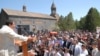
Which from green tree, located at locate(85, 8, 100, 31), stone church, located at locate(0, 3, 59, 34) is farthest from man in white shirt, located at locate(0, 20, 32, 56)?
green tree, located at locate(85, 8, 100, 31)

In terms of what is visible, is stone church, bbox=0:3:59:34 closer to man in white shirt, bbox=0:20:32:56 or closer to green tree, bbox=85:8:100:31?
green tree, bbox=85:8:100:31

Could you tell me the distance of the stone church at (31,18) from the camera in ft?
292

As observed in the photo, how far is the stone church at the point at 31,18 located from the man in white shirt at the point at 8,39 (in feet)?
262

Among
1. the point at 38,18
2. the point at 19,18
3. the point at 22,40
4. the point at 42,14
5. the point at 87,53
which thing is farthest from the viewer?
the point at 42,14

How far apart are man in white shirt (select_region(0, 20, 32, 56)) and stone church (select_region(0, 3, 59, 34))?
3150 inches

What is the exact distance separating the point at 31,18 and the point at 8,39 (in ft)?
306

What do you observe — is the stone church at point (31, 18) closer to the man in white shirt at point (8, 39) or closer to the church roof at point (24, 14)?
the church roof at point (24, 14)

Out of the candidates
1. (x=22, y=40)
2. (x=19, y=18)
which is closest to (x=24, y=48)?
(x=22, y=40)

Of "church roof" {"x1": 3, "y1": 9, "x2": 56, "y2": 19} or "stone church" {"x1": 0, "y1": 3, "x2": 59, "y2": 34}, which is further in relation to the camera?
"church roof" {"x1": 3, "y1": 9, "x2": 56, "y2": 19}

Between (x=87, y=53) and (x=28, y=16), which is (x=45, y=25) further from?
(x=87, y=53)

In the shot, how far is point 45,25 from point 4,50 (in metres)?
102

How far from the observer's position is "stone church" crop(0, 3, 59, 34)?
88963 millimetres

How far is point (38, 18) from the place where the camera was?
101750 mm

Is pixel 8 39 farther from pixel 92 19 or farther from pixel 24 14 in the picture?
pixel 24 14
